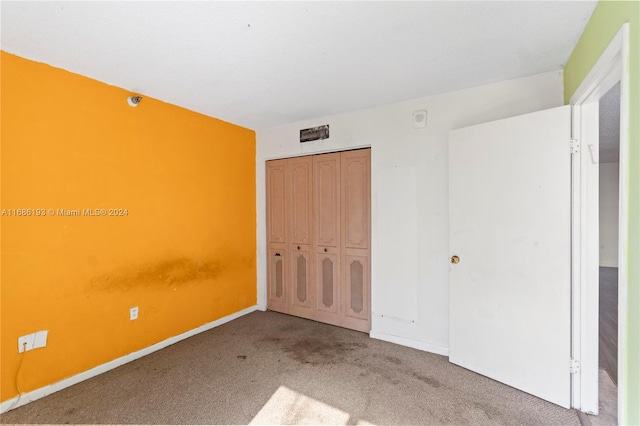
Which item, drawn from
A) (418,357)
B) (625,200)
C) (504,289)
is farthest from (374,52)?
(418,357)

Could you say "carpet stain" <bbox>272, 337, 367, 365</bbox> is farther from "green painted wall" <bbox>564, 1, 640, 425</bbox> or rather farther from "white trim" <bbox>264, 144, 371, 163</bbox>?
"white trim" <bbox>264, 144, 371, 163</bbox>

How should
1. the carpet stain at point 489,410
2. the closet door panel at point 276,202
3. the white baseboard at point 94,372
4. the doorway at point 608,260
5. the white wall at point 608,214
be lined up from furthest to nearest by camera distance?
the white wall at point 608,214, the closet door panel at point 276,202, the doorway at point 608,260, the white baseboard at point 94,372, the carpet stain at point 489,410

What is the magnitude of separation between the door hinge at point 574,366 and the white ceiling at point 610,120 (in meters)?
2.14

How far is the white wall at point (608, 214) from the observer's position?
6605mm

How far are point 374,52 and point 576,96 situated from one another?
4.51 ft

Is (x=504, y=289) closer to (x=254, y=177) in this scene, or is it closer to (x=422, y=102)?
(x=422, y=102)

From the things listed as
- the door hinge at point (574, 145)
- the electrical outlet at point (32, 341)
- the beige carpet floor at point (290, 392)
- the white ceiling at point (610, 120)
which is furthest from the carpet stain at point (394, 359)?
the white ceiling at point (610, 120)

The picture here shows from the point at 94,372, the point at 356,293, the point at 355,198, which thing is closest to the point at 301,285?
the point at 356,293

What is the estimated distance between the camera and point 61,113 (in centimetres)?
224

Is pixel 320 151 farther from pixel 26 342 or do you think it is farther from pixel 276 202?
pixel 26 342

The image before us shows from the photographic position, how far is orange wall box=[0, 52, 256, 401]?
2043 millimetres

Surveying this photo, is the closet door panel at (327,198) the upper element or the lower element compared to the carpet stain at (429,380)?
upper

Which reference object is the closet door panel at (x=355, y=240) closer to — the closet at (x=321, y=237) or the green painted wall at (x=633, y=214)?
the closet at (x=321, y=237)

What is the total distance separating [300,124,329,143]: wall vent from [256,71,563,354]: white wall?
13cm
